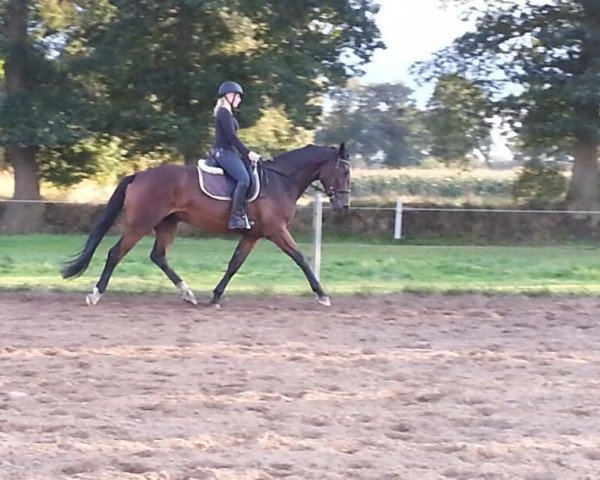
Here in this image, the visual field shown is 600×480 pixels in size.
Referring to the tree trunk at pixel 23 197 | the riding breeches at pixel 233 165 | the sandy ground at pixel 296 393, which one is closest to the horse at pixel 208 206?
the riding breeches at pixel 233 165

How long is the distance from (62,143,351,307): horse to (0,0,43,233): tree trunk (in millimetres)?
13688

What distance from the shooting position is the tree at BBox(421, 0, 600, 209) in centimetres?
2306

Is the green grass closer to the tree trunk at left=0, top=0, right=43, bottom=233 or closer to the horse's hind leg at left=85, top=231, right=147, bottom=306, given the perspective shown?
the horse's hind leg at left=85, top=231, right=147, bottom=306

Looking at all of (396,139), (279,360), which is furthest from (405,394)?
Result: (396,139)

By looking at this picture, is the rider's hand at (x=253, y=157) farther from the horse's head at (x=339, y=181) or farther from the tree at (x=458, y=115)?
the tree at (x=458, y=115)

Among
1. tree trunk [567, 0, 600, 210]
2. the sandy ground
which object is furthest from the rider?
tree trunk [567, 0, 600, 210]

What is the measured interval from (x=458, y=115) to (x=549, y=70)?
2.78 meters

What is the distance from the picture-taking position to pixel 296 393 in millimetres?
6547

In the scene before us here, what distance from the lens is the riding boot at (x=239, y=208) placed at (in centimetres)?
1065

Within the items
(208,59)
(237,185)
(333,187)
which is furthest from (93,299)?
(208,59)

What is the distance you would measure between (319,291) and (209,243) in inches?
404

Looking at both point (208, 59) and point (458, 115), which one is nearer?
point (208, 59)

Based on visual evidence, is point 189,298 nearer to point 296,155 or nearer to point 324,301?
point 324,301

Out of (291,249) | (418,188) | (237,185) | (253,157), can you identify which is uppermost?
(418,188)
